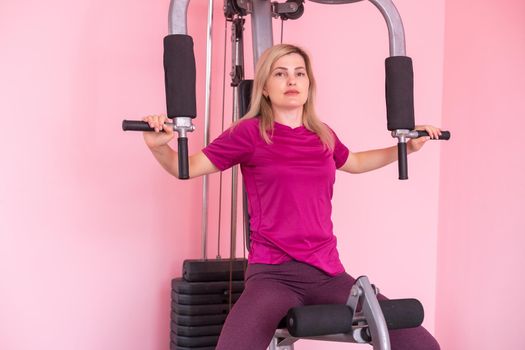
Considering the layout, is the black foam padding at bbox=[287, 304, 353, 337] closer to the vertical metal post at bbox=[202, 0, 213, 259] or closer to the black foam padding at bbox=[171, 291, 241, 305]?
the black foam padding at bbox=[171, 291, 241, 305]

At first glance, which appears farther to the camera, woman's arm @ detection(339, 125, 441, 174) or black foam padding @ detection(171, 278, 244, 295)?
black foam padding @ detection(171, 278, 244, 295)

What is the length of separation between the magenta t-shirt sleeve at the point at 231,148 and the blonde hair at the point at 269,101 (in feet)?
0.16

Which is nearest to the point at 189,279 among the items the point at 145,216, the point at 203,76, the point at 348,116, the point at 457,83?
the point at 145,216

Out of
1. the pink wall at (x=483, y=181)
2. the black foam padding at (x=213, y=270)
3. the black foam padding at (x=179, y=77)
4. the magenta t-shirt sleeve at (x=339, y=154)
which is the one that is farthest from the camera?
the pink wall at (x=483, y=181)

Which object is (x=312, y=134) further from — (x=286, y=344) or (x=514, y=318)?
(x=514, y=318)

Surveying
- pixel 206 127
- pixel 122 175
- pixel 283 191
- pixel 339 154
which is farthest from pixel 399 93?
pixel 122 175

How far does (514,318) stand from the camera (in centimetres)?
253

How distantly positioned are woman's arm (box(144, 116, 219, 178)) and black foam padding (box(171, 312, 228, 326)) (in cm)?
72

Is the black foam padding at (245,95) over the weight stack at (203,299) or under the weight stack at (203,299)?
over

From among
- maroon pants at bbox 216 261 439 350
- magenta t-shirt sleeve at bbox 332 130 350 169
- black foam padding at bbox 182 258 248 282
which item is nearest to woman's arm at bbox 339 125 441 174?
magenta t-shirt sleeve at bbox 332 130 350 169

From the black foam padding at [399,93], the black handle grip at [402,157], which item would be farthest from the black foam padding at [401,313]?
the black foam padding at [399,93]

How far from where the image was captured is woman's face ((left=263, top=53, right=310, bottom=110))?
6.07 feet

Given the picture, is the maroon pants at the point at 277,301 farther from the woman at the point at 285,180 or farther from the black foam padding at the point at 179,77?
the black foam padding at the point at 179,77

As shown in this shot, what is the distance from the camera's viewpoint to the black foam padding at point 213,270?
230cm
